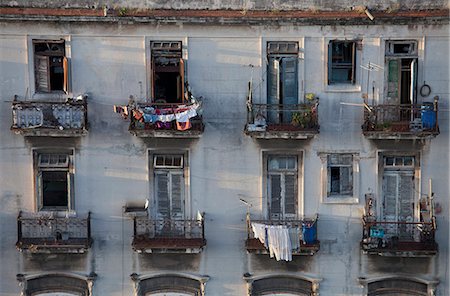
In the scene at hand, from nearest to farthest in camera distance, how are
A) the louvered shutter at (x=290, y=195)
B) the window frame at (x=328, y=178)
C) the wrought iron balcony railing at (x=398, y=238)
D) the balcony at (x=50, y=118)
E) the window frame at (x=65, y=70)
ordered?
the balcony at (x=50, y=118)
the wrought iron balcony railing at (x=398, y=238)
the window frame at (x=65, y=70)
the window frame at (x=328, y=178)
the louvered shutter at (x=290, y=195)

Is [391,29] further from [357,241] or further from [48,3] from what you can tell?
[48,3]

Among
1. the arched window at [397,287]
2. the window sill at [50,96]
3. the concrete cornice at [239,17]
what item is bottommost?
the arched window at [397,287]

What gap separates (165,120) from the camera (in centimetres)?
1647

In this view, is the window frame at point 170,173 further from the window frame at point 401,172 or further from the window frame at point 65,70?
the window frame at point 401,172

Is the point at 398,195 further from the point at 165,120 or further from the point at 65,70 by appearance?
the point at 65,70

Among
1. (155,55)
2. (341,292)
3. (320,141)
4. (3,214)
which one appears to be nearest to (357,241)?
(341,292)

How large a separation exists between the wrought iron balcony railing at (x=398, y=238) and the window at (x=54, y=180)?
7.73 m

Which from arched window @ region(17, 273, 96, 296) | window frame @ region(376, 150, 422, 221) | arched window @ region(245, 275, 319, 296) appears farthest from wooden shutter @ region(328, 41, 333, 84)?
arched window @ region(17, 273, 96, 296)

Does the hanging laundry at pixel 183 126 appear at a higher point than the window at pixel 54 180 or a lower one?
higher

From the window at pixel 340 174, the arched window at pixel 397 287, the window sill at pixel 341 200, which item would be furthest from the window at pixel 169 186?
the arched window at pixel 397 287

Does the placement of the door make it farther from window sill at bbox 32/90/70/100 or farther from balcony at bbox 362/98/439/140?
window sill at bbox 32/90/70/100

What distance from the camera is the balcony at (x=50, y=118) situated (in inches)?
651

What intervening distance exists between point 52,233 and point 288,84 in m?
7.18

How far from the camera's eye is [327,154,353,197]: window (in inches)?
679
